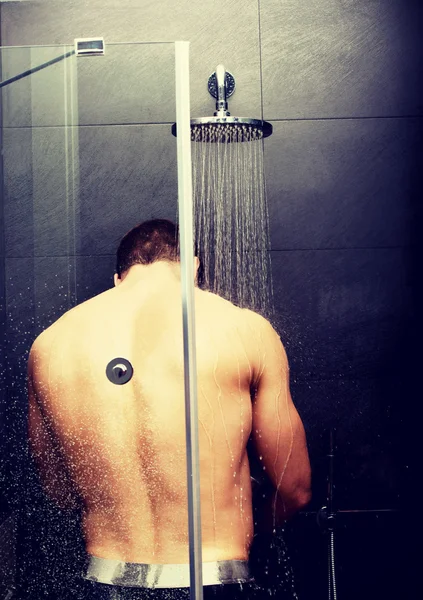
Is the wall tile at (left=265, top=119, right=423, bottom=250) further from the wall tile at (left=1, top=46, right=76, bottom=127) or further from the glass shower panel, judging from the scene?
the wall tile at (left=1, top=46, right=76, bottom=127)

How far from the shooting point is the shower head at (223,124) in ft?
5.57

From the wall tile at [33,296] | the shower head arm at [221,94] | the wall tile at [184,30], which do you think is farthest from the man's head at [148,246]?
the wall tile at [184,30]

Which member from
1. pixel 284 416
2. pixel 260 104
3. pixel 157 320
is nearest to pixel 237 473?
pixel 284 416

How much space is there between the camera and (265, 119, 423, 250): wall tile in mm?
1989

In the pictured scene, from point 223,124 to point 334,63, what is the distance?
1.71ft

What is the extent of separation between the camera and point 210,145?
1921 mm

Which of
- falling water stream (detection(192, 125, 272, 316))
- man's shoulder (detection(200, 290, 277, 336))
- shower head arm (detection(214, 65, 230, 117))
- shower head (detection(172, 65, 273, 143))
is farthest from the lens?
falling water stream (detection(192, 125, 272, 316))

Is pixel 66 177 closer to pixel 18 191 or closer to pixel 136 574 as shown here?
pixel 18 191

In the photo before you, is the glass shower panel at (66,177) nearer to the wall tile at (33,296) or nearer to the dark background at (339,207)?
the wall tile at (33,296)

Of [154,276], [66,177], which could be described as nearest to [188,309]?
[154,276]

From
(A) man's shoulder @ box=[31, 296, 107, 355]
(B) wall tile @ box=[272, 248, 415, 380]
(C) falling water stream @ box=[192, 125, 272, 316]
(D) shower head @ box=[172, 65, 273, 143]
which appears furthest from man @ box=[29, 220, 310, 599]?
(B) wall tile @ box=[272, 248, 415, 380]

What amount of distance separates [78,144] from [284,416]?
0.88 m

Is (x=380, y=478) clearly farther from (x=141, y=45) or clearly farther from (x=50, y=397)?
(x=141, y=45)

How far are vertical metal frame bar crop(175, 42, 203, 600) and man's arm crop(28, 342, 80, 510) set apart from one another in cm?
25
